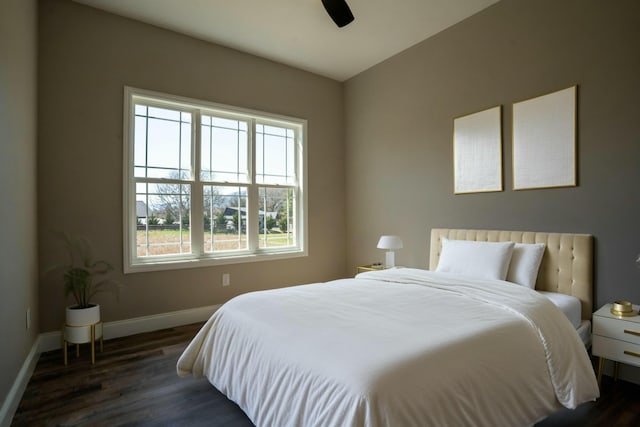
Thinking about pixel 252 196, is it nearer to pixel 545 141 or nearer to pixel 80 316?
pixel 80 316

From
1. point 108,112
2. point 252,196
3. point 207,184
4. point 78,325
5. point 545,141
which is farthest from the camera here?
point 252,196

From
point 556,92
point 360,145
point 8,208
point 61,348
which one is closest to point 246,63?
point 360,145

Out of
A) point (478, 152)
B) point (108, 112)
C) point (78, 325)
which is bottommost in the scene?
point (78, 325)

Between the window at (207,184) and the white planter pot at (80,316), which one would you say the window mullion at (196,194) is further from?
the white planter pot at (80,316)

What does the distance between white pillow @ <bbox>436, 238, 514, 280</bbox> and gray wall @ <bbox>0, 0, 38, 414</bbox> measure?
3202 mm

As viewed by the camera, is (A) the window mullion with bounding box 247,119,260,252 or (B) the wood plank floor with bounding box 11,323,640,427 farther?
(A) the window mullion with bounding box 247,119,260,252

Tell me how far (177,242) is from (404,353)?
9.80 feet

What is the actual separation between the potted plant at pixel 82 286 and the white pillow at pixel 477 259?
120 inches

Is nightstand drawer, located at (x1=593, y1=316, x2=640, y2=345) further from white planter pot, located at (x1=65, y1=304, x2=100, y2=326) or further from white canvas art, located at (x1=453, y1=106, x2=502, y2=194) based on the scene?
white planter pot, located at (x1=65, y1=304, x2=100, y2=326)

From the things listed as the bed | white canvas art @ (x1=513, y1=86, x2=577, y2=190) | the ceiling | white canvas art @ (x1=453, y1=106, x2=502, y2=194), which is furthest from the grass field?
white canvas art @ (x1=513, y1=86, x2=577, y2=190)

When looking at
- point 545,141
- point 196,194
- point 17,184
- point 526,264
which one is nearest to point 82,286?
point 17,184

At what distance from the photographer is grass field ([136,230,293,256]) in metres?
3.53

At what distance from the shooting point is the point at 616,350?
7.27 ft

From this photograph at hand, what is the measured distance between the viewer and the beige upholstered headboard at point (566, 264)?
8.46ft
